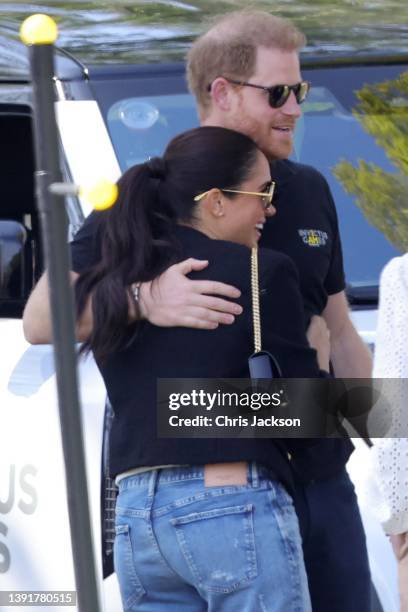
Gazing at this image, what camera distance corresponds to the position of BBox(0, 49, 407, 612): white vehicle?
3078mm

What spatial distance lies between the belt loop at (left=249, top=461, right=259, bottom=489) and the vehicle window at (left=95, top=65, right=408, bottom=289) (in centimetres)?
96

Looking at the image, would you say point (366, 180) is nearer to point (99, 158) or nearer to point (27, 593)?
point (99, 158)

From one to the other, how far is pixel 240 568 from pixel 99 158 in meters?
1.23

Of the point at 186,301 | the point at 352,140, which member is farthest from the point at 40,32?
the point at 352,140

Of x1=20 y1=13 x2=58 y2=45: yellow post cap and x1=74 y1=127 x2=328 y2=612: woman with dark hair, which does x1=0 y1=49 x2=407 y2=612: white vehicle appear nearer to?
x1=74 y1=127 x2=328 y2=612: woman with dark hair

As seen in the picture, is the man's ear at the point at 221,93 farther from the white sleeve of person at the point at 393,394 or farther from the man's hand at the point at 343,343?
the white sleeve of person at the point at 393,394

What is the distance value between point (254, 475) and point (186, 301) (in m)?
0.34

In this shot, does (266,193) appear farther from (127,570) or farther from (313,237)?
(127,570)

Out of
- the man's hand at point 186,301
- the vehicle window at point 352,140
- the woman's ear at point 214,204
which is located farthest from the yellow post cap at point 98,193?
the vehicle window at point 352,140

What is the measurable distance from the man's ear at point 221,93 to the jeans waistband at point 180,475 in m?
0.81

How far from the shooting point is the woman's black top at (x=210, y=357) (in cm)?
243

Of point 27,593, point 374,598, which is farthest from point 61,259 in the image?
point 27,593

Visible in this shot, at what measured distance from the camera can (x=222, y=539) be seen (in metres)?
2.40

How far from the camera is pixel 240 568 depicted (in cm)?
242
